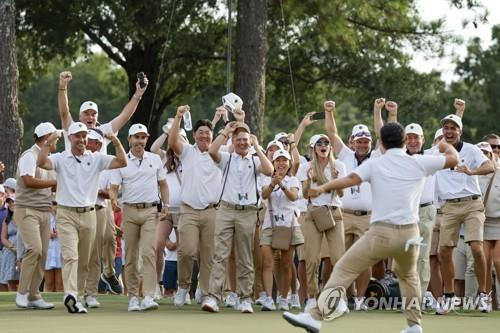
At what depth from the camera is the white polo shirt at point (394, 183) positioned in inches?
485

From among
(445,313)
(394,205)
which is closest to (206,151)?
(445,313)

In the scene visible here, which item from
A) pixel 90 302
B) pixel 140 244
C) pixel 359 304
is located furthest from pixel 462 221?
pixel 90 302

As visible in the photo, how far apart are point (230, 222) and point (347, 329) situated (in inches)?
123

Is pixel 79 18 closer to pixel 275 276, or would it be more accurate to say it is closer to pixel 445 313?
pixel 275 276

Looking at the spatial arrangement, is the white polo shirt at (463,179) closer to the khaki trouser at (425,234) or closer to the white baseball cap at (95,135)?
the khaki trouser at (425,234)

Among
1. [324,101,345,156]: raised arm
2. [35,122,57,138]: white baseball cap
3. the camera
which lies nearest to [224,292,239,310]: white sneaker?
[324,101,345,156]: raised arm

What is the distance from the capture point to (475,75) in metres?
64.8

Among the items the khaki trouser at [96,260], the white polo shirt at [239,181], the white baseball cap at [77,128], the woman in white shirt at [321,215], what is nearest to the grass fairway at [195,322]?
the khaki trouser at [96,260]

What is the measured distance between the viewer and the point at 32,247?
16.1 m

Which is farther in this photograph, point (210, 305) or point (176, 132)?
point (176, 132)

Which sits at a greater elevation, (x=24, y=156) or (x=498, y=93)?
(x=498, y=93)

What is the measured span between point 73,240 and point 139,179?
1279 mm

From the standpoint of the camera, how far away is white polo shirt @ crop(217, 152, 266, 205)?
16.1 meters

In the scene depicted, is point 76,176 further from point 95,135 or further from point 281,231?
point 281,231
